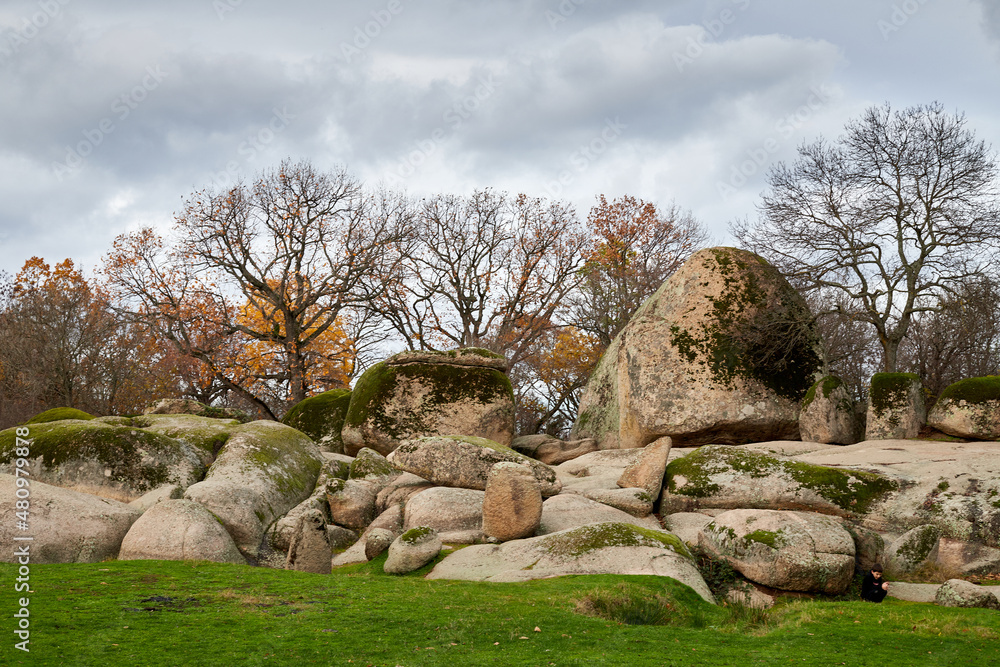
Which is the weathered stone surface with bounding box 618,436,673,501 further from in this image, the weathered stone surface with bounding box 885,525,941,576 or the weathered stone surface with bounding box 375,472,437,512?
the weathered stone surface with bounding box 885,525,941,576

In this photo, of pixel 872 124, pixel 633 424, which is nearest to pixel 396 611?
pixel 633 424

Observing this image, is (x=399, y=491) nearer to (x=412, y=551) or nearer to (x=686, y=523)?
(x=412, y=551)

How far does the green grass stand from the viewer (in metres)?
7.80

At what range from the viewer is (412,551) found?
1382cm

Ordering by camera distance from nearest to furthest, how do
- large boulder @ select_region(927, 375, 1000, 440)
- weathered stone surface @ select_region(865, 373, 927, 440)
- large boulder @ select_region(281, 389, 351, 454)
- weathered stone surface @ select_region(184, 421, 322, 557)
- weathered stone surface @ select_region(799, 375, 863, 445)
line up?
weathered stone surface @ select_region(184, 421, 322, 557)
large boulder @ select_region(927, 375, 1000, 440)
weathered stone surface @ select_region(865, 373, 927, 440)
weathered stone surface @ select_region(799, 375, 863, 445)
large boulder @ select_region(281, 389, 351, 454)

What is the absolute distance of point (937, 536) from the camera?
14.5 metres

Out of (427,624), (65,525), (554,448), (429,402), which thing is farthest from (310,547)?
(554,448)

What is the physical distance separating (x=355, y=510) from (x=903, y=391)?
13.7 m

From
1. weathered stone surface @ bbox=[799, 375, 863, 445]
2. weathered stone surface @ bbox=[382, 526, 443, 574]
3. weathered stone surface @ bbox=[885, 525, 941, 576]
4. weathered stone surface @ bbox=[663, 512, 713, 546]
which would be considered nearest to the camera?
weathered stone surface @ bbox=[382, 526, 443, 574]

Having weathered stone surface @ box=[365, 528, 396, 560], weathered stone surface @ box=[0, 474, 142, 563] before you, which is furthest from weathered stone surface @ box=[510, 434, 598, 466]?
weathered stone surface @ box=[0, 474, 142, 563]

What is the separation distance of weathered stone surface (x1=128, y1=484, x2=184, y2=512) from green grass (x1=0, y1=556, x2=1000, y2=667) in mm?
3888

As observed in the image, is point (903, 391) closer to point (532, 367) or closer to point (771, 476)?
point (771, 476)

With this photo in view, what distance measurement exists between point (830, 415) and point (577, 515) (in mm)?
8231

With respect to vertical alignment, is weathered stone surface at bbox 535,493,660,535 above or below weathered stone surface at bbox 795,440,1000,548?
below
